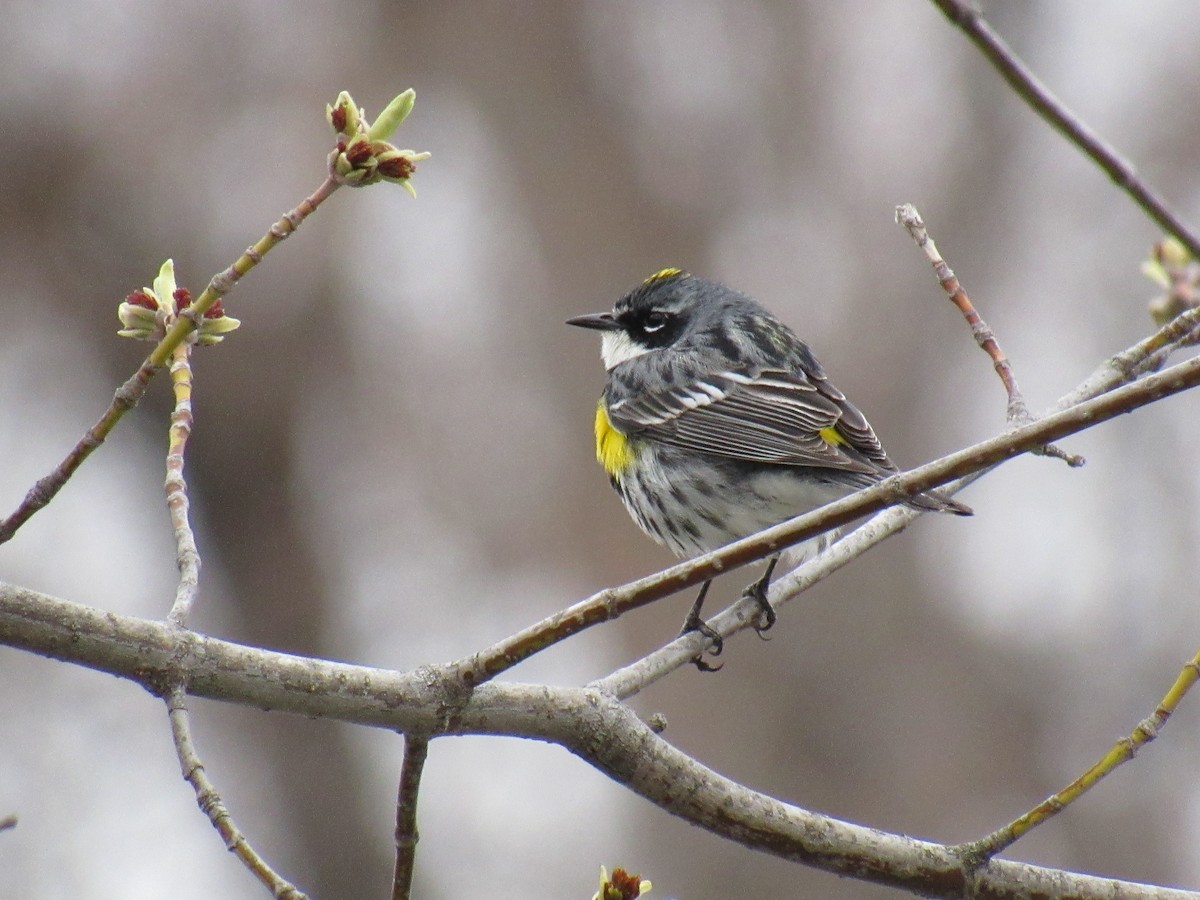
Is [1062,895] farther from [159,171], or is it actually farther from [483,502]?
[159,171]

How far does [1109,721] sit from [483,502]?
18.1ft

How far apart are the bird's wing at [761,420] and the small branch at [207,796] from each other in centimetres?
313

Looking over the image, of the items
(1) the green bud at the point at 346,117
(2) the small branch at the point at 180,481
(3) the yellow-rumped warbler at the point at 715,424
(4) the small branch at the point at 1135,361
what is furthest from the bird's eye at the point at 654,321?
(1) the green bud at the point at 346,117

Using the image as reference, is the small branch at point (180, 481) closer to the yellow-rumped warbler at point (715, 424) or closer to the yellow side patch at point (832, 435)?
the yellow-rumped warbler at point (715, 424)

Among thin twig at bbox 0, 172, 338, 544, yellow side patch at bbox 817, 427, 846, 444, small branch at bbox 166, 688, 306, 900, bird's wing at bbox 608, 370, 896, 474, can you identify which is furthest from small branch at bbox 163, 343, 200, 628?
yellow side patch at bbox 817, 427, 846, 444

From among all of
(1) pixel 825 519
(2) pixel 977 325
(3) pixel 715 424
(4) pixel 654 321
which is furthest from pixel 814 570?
(4) pixel 654 321

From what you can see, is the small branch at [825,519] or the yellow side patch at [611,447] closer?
the small branch at [825,519]

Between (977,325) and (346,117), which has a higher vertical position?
(346,117)

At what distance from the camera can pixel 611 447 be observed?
250 inches

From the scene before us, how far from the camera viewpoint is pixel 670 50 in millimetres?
13320

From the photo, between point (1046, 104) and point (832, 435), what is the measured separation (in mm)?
4094

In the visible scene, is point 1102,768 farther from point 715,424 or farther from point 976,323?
point 715,424

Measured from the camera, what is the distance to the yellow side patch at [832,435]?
5.71 m

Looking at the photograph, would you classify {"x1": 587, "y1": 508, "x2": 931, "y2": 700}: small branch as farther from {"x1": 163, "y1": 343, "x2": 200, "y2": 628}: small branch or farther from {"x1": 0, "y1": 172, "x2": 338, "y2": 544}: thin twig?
{"x1": 0, "y1": 172, "x2": 338, "y2": 544}: thin twig
